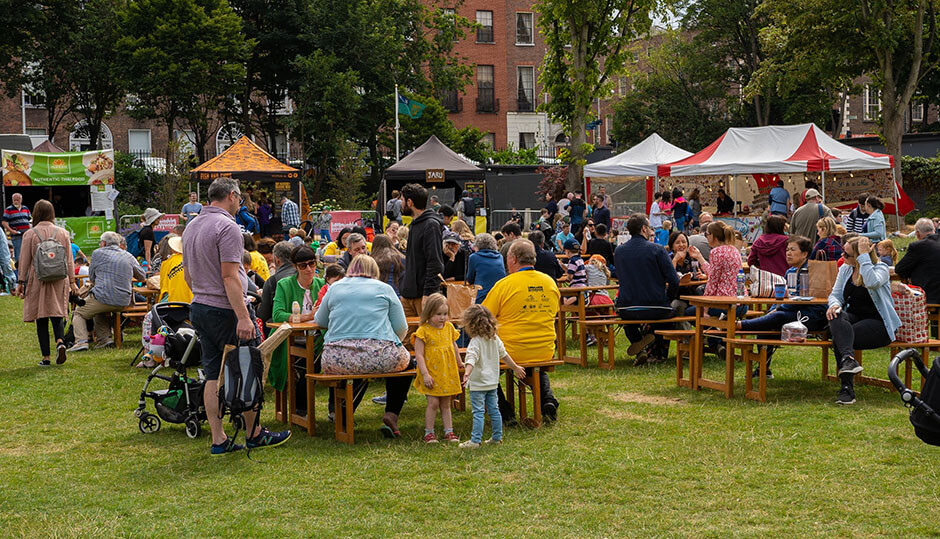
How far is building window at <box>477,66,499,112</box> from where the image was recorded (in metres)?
52.7

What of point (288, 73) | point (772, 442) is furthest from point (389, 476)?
point (288, 73)

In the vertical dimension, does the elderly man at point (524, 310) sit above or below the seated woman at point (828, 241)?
below

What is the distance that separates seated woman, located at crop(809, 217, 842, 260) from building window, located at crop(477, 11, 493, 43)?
4327cm

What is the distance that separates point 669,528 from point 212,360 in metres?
3.34

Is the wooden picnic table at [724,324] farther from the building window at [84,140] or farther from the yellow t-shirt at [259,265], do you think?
the building window at [84,140]

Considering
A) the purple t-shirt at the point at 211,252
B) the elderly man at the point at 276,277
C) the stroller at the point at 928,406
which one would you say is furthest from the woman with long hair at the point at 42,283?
the stroller at the point at 928,406

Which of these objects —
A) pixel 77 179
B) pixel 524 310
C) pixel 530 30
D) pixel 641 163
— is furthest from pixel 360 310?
pixel 530 30

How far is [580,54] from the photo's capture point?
26.9m

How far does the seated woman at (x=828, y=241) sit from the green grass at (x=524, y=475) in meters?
2.09

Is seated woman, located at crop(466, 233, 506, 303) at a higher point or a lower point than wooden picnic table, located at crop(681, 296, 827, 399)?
higher

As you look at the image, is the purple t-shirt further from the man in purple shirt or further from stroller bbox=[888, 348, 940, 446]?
stroller bbox=[888, 348, 940, 446]

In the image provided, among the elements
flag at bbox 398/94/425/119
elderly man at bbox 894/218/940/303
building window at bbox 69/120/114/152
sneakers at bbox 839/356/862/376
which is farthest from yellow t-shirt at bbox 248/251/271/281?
building window at bbox 69/120/114/152

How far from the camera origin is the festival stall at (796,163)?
21.7m

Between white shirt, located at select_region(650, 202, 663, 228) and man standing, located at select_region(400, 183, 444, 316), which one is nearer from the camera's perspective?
man standing, located at select_region(400, 183, 444, 316)
